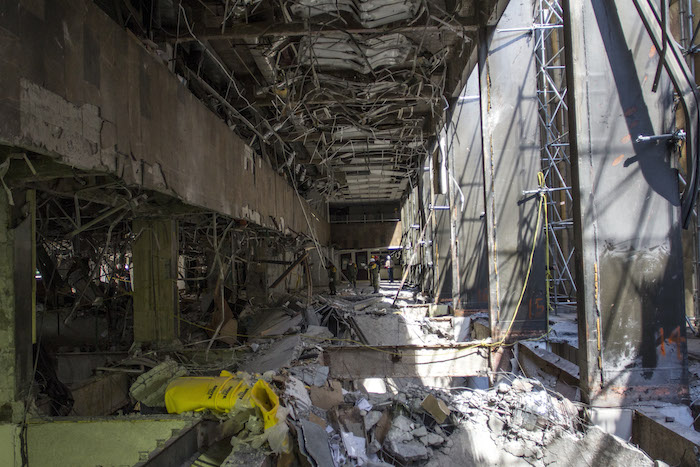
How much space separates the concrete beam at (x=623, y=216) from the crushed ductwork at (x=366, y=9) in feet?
8.78

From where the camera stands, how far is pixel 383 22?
6.50 m

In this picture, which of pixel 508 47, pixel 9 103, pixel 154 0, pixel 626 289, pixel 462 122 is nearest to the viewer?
pixel 9 103

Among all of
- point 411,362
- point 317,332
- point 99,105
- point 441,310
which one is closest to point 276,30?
point 99,105

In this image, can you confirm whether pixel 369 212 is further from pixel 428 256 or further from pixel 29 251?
pixel 29 251

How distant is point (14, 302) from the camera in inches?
147

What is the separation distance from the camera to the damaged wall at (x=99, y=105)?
2.84 m

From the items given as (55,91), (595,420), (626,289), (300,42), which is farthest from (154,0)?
(595,420)

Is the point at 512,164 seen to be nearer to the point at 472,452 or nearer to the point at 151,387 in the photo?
the point at 472,452

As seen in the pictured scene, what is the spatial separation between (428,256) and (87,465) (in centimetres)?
1120

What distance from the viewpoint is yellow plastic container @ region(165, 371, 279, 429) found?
150 inches

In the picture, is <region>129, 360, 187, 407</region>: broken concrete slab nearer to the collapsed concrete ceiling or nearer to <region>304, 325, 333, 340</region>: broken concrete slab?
the collapsed concrete ceiling

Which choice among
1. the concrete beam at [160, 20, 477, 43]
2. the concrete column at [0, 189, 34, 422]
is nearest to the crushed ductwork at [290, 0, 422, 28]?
the concrete beam at [160, 20, 477, 43]

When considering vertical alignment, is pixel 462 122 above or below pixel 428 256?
above

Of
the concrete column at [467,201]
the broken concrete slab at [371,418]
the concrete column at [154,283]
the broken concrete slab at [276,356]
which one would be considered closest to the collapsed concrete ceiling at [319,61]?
the concrete column at [467,201]
